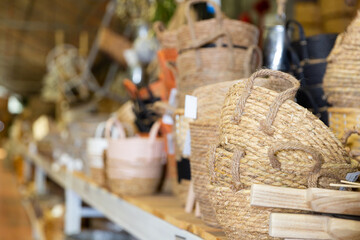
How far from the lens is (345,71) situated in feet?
3.67

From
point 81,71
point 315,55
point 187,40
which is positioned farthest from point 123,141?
point 81,71

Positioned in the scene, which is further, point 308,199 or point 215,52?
point 215,52

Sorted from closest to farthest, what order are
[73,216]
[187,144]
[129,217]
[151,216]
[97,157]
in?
[187,144], [151,216], [129,217], [97,157], [73,216]

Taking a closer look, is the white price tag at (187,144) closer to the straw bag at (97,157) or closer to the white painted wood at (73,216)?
the straw bag at (97,157)

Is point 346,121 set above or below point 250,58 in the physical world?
below

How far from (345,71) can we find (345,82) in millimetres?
25

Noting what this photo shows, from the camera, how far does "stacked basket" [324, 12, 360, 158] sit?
1079 mm

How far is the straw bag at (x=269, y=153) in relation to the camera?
76 centimetres

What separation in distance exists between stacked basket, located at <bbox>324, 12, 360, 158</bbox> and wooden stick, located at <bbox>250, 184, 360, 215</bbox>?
38cm

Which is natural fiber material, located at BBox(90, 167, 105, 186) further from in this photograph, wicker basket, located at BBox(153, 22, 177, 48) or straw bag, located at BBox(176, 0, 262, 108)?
straw bag, located at BBox(176, 0, 262, 108)

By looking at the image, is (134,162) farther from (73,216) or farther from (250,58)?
(73,216)

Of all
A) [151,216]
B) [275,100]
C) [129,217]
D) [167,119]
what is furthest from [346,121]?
[129,217]

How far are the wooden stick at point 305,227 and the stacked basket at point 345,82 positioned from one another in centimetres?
39

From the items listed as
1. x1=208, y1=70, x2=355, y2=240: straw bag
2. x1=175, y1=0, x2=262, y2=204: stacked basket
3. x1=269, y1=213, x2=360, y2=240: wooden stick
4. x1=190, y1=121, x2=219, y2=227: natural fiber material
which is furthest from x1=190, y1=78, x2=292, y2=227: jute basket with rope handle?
x1=269, y1=213, x2=360, y2=240: wooden stick
